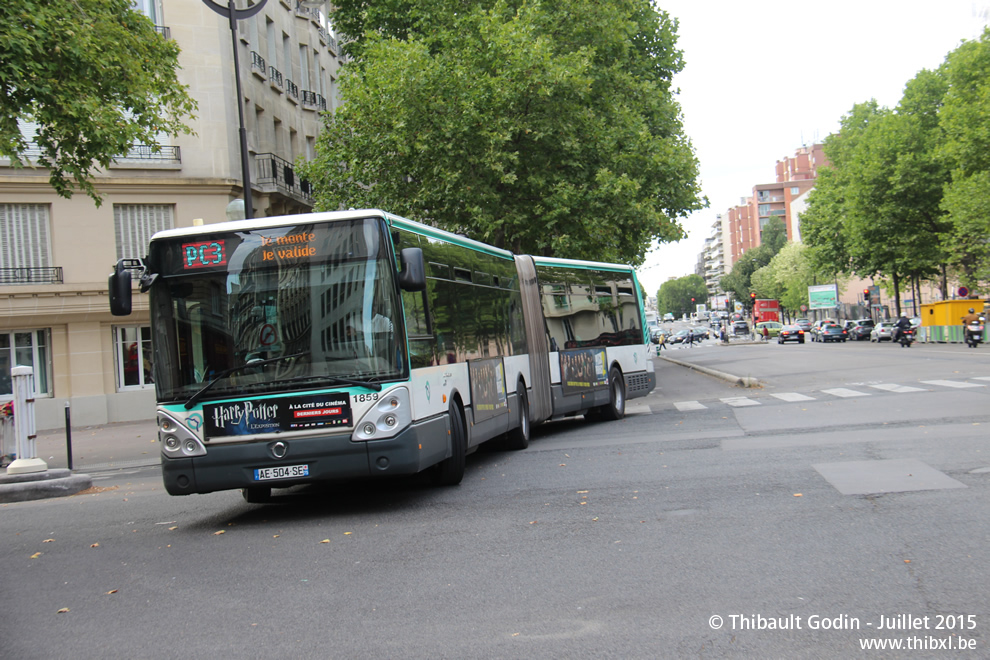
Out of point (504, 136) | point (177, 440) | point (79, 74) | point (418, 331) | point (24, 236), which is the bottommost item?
point (177, 440)

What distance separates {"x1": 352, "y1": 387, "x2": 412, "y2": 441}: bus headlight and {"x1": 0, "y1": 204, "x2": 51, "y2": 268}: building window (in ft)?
70.6

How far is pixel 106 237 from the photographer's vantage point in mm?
27594

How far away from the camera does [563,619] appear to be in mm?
5109

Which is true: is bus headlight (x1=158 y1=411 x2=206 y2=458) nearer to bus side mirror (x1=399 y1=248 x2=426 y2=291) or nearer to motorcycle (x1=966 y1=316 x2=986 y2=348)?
bus side mirror (x1=399 y1=248 x2=426 y2=291)

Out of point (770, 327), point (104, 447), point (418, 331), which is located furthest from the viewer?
point (770, 327)

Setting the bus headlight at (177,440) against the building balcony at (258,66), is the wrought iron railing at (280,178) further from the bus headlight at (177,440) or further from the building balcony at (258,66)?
the bus headlight at (177,440)

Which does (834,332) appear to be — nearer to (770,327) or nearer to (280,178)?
(770,327)

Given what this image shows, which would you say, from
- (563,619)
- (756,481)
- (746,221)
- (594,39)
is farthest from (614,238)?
(746,221)

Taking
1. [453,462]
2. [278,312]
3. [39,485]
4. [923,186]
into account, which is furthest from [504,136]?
[923,186]

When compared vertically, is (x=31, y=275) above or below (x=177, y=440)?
above

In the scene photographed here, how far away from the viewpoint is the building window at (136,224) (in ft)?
91.6

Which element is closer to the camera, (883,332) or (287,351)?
(287,351)

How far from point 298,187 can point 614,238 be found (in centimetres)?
1397

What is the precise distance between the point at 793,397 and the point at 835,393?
0.91 meters
